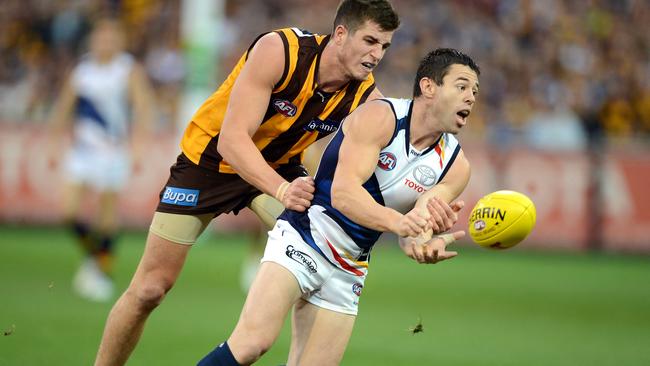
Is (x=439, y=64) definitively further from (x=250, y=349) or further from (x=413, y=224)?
(x=250, y=349)

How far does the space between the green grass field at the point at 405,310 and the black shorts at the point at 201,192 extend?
1712 mm

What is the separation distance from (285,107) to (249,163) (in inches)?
25.0

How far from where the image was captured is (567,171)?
17.6 meters

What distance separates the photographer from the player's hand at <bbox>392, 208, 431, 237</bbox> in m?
5.41

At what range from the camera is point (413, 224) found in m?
5.41

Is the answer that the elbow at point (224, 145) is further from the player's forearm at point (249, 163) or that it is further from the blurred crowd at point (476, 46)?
the blurred crowd at point (476, 46)

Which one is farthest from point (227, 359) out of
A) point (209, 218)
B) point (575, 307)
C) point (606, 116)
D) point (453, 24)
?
point (453, 24)

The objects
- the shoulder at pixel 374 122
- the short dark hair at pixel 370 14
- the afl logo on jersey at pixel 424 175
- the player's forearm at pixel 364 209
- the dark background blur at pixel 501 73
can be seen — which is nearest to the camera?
the player's forearm at pixel 364 209

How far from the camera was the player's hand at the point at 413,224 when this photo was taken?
17.8ft

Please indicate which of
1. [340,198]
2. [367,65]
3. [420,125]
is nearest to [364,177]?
[340,198]

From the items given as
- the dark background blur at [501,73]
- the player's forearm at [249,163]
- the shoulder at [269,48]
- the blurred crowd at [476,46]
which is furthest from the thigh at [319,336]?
the blurred crowd at [476,46]

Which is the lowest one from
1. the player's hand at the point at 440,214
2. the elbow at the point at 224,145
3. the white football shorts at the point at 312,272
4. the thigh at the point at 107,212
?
the white football shorts at the point at 312,272

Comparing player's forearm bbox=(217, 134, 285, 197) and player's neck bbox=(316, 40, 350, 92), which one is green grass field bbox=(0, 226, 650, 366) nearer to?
player's forearm bbox=(217, 134, 285, 197)

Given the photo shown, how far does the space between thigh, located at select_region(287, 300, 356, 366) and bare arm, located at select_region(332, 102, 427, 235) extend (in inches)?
26.6
